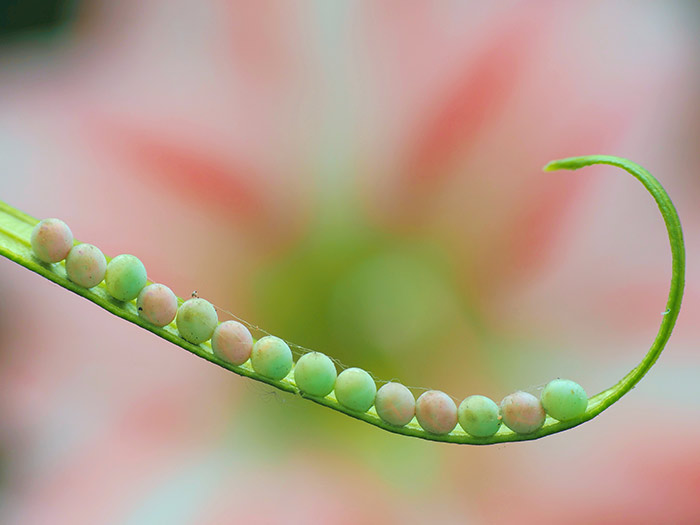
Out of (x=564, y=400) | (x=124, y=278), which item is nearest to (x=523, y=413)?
(x=564, y=400)

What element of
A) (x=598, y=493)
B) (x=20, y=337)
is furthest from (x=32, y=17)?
(x=598, y=493)

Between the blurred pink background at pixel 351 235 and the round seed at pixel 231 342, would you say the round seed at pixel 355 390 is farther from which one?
the blurred pink background at pixel 351 235

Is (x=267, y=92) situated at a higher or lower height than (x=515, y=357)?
higher

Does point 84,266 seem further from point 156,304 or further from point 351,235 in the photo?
point 351,235

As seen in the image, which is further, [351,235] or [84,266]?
[351,235]

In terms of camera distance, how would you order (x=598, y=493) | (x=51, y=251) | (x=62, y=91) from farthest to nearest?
(x=62, y=91) < (x=598, y=493) < (x=51, y=251)

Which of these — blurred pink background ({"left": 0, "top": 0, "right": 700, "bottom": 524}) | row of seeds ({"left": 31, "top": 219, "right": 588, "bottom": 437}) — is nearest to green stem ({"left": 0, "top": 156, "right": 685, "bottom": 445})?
row of seeds ({"left": 31, "top": 219, "right": 588, "bottom": 437})

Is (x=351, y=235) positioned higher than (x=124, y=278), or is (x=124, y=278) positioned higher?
(x=351, y=235)

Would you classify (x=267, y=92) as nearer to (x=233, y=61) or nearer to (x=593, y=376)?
(x=233, y=61)
